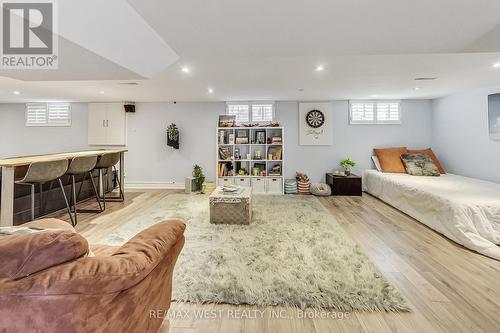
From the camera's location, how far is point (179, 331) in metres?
1.43

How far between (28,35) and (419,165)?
6.01 meters

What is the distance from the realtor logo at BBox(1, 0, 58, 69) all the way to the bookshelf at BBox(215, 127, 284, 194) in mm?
3168

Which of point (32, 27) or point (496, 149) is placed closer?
point (32, 27)

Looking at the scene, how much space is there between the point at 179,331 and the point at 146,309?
0.45 meters

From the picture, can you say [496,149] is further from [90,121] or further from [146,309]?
[90,121]

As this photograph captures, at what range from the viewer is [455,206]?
2660 millimetres

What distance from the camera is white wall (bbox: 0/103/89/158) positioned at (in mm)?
5781

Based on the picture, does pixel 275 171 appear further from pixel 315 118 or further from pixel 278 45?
pixel 278 45

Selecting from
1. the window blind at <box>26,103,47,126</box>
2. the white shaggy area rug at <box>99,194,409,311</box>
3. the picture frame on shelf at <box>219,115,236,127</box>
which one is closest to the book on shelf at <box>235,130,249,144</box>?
the picture frame on shelf at <box>219,115,236,127</box>

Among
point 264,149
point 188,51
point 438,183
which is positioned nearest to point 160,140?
point 264,149

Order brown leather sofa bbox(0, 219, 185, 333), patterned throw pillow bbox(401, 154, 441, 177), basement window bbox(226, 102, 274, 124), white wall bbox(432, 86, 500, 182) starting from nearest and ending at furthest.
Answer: brown leather sofa bbox(0, 219, 185, 333), white wall bbox(432, 86, 500, 182), patterned throw pillow bbox(401, 154, 441, 177), basement window bbox(226, 102, 274, 124)

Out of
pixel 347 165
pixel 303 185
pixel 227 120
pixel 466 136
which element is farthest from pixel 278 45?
pixel 466 136

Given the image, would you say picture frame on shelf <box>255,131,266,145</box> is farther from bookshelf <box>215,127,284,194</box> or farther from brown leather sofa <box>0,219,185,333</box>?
brown leather sofa <box>0,219,185,333</box>

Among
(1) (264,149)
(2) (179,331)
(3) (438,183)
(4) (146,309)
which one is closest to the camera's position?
(4) (146,309)
